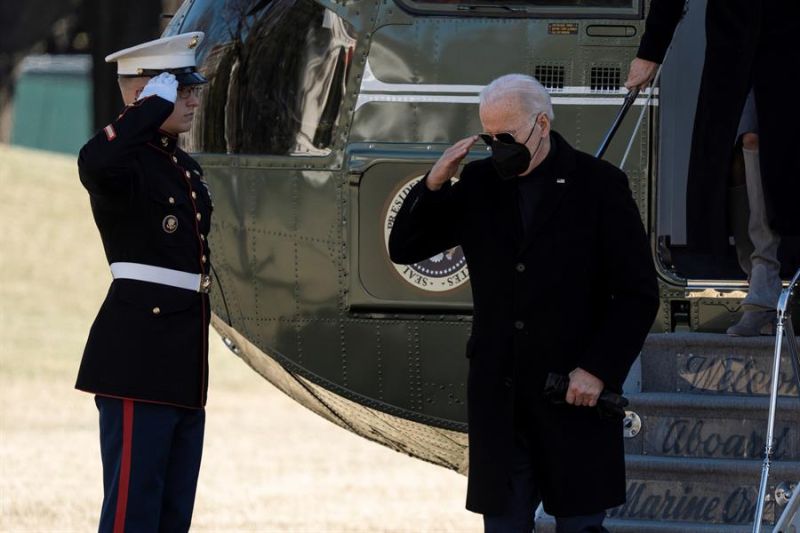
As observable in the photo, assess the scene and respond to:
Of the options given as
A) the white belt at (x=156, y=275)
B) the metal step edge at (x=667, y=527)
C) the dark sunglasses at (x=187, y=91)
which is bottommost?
the metal step edge at (x=667, y=527)

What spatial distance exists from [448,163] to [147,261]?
1028 mm

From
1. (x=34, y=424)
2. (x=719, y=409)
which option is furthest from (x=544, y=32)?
(x=34, y=424)

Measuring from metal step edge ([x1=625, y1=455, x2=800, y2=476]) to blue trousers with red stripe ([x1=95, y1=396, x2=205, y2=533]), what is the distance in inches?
56.7

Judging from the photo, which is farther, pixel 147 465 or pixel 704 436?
pixel 704 436

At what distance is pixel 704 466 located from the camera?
18.0 ft

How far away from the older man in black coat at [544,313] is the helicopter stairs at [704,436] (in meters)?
0.83

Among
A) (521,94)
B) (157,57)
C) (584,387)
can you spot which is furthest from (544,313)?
(157,57)

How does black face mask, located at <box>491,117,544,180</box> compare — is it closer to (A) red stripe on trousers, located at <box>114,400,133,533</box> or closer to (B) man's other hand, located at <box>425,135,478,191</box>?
(B) man's other hand, located at <box>425,135,478,191</box>

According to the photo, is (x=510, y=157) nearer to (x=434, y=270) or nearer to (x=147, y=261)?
(x=147, y=261)

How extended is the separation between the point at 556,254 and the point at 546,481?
63 centimetres

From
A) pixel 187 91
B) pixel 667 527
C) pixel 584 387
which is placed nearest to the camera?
pixel 584 387

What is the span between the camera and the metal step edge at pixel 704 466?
5418mm

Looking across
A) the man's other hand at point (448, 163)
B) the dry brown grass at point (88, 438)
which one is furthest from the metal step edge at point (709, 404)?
the dry brown grass at point (88, 438)

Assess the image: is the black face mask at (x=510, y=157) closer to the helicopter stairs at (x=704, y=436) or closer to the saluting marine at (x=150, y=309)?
the saluting marine at (x=150, y=309)
